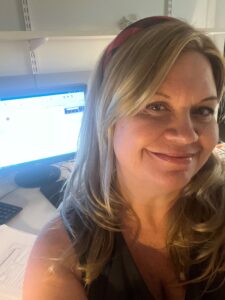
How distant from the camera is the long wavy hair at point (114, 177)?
62cm

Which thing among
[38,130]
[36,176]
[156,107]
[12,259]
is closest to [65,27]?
[38,130]

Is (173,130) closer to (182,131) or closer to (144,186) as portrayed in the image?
(182,131)

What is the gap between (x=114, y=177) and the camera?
2.63 feet

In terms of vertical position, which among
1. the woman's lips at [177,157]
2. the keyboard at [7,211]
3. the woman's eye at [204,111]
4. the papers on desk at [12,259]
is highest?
the woman's eye at [204,111]

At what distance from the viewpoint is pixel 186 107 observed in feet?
2.12

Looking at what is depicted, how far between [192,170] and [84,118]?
31cm

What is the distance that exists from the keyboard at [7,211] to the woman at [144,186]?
0.34 m

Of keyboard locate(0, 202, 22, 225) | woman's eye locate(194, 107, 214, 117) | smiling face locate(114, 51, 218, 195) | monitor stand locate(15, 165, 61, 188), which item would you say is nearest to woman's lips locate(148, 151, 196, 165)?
smiling face locate(114, 51, 218, 195)

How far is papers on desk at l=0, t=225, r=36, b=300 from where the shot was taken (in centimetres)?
72

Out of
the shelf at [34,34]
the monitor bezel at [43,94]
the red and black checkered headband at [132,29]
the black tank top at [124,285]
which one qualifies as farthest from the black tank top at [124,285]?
the shelf at [34,34]

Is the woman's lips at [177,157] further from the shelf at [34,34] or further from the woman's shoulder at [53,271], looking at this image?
the shelf at [34,34]

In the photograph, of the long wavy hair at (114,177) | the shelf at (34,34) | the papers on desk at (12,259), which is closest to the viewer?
the long wavy hair at (114,177)

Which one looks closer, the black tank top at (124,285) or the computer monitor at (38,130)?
the black tank top at (124,285)

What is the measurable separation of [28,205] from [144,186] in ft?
1.91
